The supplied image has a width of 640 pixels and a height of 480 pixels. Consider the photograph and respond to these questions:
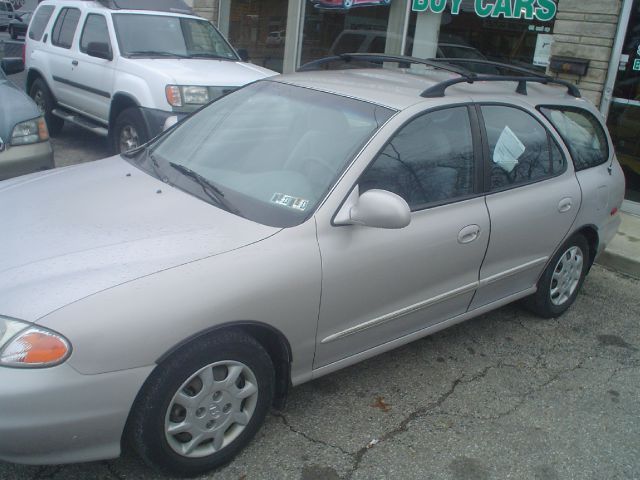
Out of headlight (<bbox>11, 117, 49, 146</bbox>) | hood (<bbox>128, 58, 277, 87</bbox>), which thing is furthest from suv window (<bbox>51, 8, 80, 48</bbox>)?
headlight (<bbox>11, 117, 49, 146</bbox>)

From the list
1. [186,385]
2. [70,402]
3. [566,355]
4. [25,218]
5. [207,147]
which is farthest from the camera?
[566,355]

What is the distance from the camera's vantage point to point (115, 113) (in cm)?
716

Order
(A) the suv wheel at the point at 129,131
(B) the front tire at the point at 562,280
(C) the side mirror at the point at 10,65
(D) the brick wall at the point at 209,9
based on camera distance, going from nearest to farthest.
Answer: (B) the front tire at the point at 562,280 < (A) the suv wheel at the point at 129,131 < (C) the side mirror at the point at 10,65 < (D) the brick wall at the point at 209,9

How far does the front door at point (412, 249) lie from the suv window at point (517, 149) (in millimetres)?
192

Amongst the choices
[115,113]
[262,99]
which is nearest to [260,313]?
[262,99]

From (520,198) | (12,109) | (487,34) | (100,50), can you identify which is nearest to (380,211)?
(520,198)

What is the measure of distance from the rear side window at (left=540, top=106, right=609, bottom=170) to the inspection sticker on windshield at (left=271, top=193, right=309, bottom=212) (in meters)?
2.01

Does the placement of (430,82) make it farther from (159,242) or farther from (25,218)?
(25,218)

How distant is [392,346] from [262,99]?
157 centimetres

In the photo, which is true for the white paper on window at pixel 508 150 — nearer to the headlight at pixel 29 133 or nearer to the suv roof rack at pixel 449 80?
the suv roof rack at pixel 449 80

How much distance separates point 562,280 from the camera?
4.50m

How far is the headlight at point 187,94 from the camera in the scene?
658 centimetres

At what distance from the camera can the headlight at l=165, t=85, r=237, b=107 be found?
6578 millimetres

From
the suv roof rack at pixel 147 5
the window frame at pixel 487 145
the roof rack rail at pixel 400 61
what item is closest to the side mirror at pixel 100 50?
the suv roof rack at pixel 147 5
